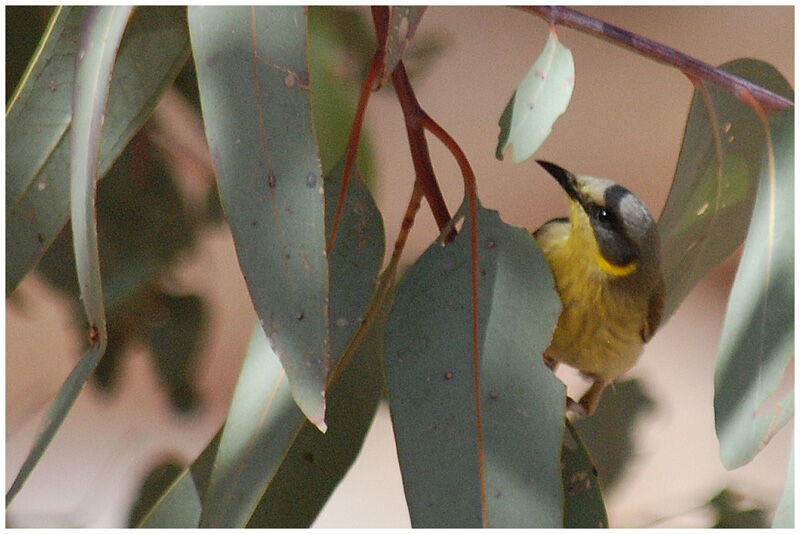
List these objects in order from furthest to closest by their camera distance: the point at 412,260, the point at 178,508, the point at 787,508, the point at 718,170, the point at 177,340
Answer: the point at 412,260
the point at 177,340
the point at 718,170
the point at 178,508
the point at 787,508

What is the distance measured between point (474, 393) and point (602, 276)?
36 centimetres

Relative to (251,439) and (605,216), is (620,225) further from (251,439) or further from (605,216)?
(251,439)

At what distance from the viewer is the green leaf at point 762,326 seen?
28.2 inches

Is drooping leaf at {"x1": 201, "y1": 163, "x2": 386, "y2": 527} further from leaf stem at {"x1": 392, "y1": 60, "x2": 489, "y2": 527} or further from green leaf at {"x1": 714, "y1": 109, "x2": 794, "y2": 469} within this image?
green leaf at {"x1": 714, "y1": 109, "x2": 794, "y2": 469}

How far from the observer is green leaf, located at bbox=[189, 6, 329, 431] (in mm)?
630

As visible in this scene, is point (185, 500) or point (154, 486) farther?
point (154, 486)

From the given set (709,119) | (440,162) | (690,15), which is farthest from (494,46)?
(709,119)

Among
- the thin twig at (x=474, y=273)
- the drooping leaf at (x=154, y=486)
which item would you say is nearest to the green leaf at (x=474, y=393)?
the thin twig at (x=474, y=273)

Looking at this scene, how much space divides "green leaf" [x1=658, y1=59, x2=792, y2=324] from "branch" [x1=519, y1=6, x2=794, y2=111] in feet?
0.51

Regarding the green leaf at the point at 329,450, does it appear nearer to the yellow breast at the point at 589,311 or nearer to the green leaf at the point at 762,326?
the yellow breast at the point at 589,311

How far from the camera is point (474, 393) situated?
0.72 meters

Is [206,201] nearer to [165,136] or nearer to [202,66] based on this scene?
[165,136]

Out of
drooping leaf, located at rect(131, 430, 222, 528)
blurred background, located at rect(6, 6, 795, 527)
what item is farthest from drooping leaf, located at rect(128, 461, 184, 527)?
drooping leaf, located at rect(131, 430, 222, 528)

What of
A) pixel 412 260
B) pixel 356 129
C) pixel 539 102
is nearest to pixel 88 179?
pixel 356 129
